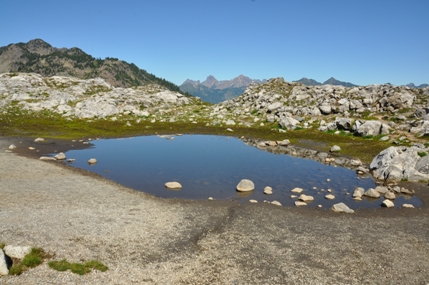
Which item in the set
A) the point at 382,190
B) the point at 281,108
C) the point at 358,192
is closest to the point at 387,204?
the point at 358,192

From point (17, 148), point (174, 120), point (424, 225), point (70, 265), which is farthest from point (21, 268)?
point (174, 120)

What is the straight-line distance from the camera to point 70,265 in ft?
65.2

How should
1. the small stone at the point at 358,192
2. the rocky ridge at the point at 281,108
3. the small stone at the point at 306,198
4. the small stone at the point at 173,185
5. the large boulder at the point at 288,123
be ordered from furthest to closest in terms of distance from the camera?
1. the large boulder at the point at 288,123
2. the rocky ridge at the point at 281,108
3. the small stone at the point at 173,185
4. the small stone at the point at 358,192
5. the small stone at the point at 306,198

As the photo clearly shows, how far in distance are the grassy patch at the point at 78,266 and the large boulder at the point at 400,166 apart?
4539 cm

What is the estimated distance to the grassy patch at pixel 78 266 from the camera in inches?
762

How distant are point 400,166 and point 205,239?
127 feet

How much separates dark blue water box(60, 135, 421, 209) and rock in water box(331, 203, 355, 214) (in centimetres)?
179

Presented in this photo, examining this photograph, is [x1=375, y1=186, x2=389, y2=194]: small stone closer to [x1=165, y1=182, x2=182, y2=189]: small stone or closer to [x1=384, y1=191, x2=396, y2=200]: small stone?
[x1=384, y1=191, x2=396, y2=200]: small stone

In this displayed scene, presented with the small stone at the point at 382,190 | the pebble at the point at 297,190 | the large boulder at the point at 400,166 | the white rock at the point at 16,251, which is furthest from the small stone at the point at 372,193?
the white rock at the point at 16,251

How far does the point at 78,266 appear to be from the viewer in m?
19.8

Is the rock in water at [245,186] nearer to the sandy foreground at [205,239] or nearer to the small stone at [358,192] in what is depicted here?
the sandy foreground at [205,239]

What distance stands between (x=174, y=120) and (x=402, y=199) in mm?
86664

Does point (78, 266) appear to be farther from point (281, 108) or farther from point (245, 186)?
point (281, 108)

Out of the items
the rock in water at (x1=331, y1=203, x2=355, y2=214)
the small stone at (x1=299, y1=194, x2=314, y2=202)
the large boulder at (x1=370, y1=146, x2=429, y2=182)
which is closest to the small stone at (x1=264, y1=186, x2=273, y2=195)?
the small stone at (x1=299, y1=194, x2=314, y2=202)
